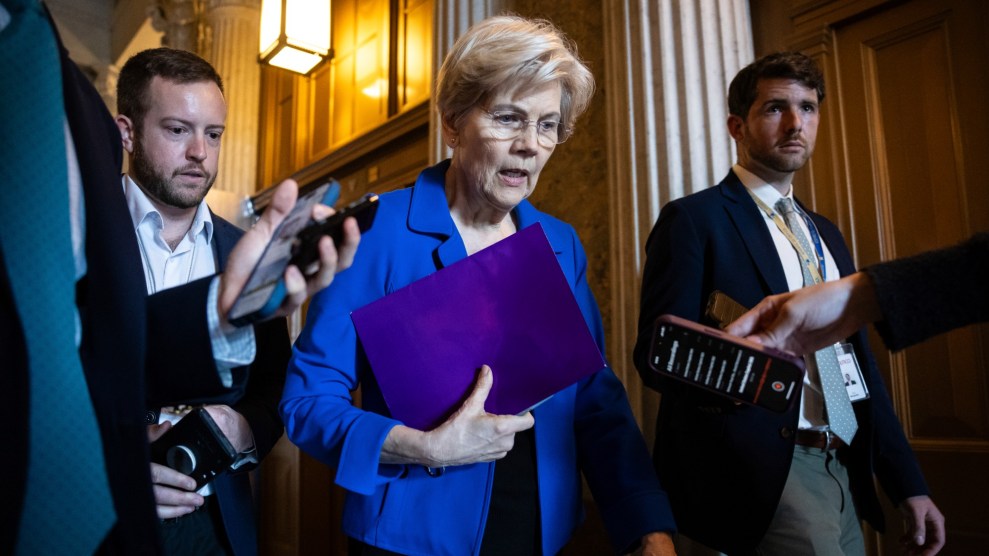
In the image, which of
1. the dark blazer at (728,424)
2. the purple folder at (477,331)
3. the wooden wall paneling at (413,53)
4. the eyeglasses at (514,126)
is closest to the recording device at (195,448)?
the purple folder at (477,331)

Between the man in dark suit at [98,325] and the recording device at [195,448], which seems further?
the recording device at [195,448]

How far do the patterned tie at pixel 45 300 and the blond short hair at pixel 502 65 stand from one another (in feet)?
2.81

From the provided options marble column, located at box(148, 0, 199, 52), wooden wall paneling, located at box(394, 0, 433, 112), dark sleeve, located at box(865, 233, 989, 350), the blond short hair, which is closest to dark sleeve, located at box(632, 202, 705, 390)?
the blond short hair

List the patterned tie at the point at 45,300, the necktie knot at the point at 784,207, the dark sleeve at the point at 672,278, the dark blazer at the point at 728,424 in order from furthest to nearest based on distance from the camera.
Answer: the necktie knot at the point at 784,207, the dark sleeve at the point at 672,278, the dark blazer at the point at 728,424, the patterned tie at the point at 45,300

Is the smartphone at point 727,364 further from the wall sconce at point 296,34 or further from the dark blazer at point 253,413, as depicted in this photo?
the wall sconce at point 296,34

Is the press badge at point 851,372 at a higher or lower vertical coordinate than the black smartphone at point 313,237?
lower

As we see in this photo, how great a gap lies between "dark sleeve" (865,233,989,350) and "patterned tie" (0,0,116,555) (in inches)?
43.3

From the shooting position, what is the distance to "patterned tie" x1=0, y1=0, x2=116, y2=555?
636mm

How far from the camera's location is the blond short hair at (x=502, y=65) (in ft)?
4.64

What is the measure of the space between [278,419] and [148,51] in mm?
991

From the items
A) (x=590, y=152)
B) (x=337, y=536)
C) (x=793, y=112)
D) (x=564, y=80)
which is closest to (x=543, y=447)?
(x=564, y=80)

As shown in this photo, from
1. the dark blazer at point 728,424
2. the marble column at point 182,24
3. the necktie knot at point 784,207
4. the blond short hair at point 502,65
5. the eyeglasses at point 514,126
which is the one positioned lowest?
the dark blazer at point 728,424

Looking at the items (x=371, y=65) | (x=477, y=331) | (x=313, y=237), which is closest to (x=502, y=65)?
(x=477, y=331)

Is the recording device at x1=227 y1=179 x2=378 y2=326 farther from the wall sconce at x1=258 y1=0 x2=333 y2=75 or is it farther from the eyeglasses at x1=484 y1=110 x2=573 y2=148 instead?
the wall sconce at x1=258 y1=0 x2=333 y2=75
